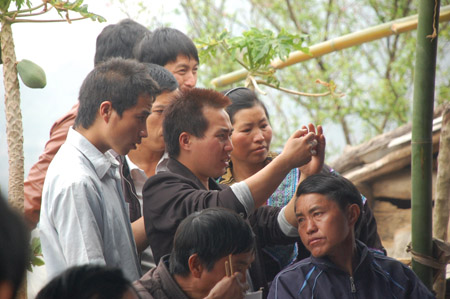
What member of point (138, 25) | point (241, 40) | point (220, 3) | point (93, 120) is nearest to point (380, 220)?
point (241, 40)

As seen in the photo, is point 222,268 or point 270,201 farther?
point 270,201

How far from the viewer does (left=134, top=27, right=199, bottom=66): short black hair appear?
3.69m

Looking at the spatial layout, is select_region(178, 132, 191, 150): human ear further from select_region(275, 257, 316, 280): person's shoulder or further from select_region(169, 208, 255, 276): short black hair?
select_region(275, 257, 316, 280): person's shoulder

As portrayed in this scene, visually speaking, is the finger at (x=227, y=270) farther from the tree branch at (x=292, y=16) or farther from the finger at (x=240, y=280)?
the tree branch at (x=292, y=16)

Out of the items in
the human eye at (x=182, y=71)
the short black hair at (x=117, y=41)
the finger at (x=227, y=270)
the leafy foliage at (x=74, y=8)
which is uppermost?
the leafy foliage at (x=74, y=8)

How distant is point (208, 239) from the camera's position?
2.30 meters

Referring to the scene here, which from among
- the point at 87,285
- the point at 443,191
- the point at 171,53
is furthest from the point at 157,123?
the point at 87,285

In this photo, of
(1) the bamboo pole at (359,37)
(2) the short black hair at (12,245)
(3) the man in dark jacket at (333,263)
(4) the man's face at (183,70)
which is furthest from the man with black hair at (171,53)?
(2) the short black hair at (12,245)

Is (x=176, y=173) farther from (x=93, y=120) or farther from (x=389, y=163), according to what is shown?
(x=389, y=163)

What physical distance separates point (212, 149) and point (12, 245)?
191 cm

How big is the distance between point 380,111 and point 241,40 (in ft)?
18.3

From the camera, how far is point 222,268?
2316 millimetres

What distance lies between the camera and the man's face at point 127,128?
2.52 metres

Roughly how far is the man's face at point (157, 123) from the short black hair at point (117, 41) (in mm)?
662
